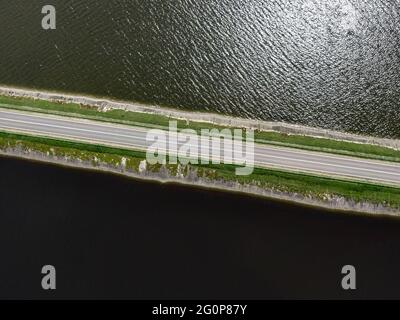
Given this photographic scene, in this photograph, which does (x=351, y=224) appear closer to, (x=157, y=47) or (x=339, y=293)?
(x=339, y=293)

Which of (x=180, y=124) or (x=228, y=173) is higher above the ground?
(x=180, y=124)

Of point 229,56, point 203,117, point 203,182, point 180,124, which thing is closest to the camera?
point 203,182

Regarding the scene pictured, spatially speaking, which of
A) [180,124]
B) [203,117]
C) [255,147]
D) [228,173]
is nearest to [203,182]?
[228,173]

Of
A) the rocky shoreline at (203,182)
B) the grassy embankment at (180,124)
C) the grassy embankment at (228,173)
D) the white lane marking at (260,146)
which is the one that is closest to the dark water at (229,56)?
the grassy embankment at (180,124)

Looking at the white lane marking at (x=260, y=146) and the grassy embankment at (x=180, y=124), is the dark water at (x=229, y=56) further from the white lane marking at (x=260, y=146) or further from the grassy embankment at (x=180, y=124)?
the white lane marking at (x=260, y=146)

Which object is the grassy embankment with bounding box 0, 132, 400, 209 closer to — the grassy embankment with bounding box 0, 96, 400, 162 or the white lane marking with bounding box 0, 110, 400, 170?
the white lane marking with bounding box 0, 110, 400, 170

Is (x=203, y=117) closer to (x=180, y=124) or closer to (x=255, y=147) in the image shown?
(x=180, y=124)
